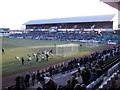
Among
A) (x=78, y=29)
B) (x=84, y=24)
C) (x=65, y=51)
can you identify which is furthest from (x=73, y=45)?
(x=84, y=24)

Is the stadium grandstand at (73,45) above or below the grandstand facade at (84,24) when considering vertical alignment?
below

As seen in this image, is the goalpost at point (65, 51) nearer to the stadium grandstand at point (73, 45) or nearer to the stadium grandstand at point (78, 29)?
the stadium grandstand at point (73, 45)

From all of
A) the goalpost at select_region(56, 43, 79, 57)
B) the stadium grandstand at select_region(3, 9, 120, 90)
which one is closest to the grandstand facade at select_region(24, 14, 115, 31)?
the stadium grandstand at select_region(3, 9, 120, 90)

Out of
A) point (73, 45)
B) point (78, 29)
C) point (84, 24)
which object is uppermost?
point (84, 24)

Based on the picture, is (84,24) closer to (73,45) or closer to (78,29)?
(78,29)

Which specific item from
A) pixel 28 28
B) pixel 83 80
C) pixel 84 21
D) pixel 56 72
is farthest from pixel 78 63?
pixel 28 28

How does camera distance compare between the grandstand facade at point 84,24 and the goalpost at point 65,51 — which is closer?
the goalpost at point 65,51

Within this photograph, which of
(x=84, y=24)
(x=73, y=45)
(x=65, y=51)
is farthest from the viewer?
(x=84, y=24)

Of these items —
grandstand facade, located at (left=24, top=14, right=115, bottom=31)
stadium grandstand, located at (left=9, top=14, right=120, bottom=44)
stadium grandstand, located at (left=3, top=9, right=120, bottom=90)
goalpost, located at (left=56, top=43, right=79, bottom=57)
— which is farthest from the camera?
grandstand facade, located at (left=24, top=14, right=115, bottom=31)

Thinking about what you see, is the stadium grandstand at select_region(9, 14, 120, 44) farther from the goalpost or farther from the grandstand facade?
the goalpost

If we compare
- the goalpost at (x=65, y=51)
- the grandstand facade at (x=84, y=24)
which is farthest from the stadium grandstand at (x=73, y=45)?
the goalpost at (x=65, y=51)

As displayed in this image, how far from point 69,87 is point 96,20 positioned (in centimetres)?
5608

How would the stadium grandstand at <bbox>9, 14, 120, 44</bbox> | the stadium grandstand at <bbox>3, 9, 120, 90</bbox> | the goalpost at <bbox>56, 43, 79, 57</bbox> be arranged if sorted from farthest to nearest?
the stadium grandstand at <bbox>9, 14, 120, 44</bbox>
the goalpost at <bbox>56, 43, 79, 57</bbox>
the stadium grandstand at <bbox>3, 9, 120, 90</bbox>

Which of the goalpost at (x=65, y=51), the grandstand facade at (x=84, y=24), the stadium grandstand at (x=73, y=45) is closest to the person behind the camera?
the stadium grandstand at (x=73, y=45)
